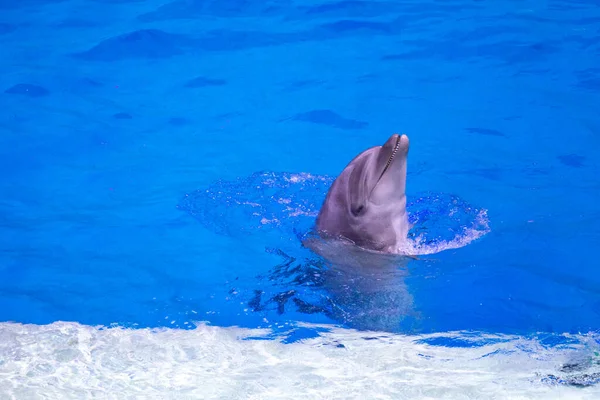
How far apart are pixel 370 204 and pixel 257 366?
4.66 feet

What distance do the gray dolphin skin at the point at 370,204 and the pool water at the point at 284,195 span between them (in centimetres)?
27

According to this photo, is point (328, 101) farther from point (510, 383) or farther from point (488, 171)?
point (510, 383)

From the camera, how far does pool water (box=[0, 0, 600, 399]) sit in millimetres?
4719

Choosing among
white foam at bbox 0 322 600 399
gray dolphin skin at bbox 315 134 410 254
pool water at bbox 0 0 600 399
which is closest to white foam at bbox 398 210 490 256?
pool water at bbox 0 0 600 399

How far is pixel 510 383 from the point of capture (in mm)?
4320

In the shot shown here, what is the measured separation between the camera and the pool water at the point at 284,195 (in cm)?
472

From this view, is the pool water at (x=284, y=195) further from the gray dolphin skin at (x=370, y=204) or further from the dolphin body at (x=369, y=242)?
the gray dolphin skin at (x=370, y=204)

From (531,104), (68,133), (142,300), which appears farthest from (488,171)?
(68,133)

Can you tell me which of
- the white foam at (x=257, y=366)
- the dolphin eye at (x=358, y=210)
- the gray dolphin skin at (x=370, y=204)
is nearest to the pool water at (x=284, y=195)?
the white foam at (x=257, y=366)

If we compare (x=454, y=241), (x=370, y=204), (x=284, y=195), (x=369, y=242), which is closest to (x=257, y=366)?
(x=369, y=242)

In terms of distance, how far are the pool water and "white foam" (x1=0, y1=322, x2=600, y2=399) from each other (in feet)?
0.06

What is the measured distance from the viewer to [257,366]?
15.4 feet

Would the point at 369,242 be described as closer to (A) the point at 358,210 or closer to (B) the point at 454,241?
(A) the point at 358,210

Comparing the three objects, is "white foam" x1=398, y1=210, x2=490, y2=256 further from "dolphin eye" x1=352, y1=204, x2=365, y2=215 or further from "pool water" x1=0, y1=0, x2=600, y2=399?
"dolphin eye" x1=352, y1=204, x2=365, y2=215
